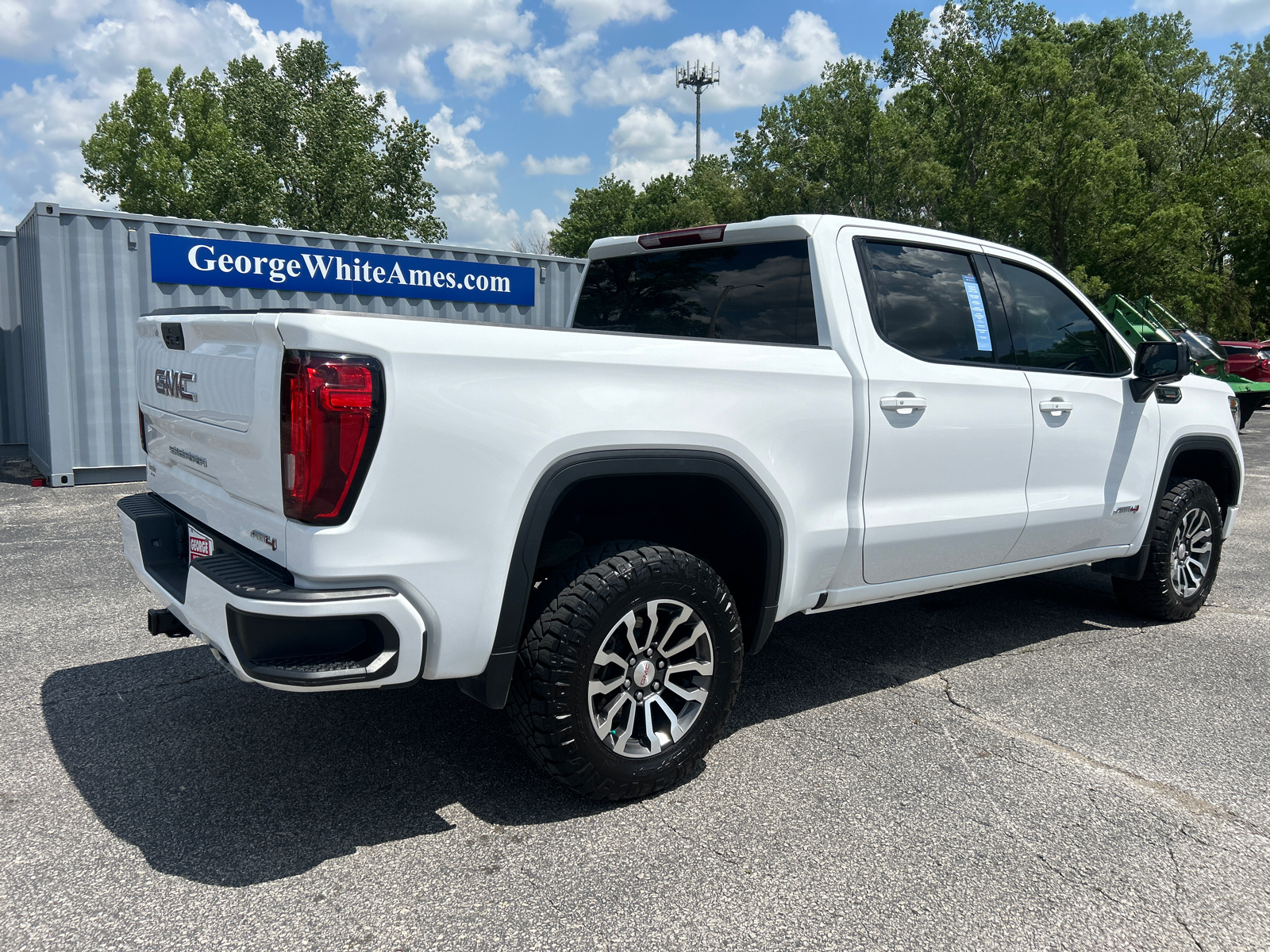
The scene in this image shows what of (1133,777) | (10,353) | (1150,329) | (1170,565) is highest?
(1150,329)

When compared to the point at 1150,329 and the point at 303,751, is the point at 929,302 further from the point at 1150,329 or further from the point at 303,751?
the point at 1150,329

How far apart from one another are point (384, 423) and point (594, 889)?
4.47ft

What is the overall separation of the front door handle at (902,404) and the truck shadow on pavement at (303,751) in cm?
129

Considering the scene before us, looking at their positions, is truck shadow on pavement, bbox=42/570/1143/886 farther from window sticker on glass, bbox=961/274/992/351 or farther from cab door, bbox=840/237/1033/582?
window sticker on glass, bbox=961/274/992/351

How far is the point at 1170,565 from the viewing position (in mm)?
5047

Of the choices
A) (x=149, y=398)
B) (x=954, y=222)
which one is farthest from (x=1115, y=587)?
(x=954, y=222)

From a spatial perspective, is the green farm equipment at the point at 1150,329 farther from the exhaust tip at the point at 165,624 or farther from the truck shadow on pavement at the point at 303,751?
the exhaust tip at the point at 165,624

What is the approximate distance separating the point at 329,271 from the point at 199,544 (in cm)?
895

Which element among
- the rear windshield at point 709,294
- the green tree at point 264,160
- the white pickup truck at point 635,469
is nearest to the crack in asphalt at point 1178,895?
the white pickup truck at point 635,469

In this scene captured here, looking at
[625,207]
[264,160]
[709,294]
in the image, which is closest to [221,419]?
[709,294]

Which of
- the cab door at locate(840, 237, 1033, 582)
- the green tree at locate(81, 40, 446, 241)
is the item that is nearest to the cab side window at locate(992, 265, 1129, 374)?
the cab door at locate(840, 237, 1033, 582)

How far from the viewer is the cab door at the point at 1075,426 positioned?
13.7 feet

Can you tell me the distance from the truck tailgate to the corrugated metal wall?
32.8 feet

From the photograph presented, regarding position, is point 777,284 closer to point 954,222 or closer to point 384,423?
point 384,423
